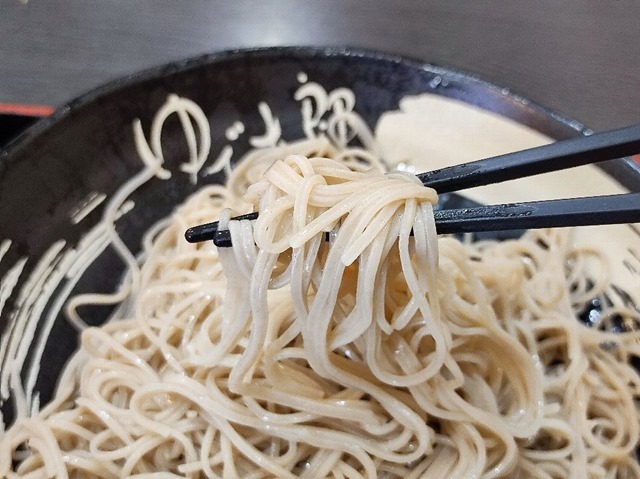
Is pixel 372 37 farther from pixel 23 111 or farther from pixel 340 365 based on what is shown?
pixel 340 365

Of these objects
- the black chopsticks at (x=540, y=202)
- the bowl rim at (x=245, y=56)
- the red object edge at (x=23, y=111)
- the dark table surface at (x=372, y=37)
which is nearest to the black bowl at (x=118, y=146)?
the bowl rim at (x=245, y=56)

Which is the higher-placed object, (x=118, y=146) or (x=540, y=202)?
(x=118, y=146)

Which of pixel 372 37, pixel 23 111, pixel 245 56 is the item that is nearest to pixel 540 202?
pixel 245 56

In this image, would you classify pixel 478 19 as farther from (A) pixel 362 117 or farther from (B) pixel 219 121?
(B) pixel 219 121

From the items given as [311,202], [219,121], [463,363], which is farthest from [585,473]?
[219,121]

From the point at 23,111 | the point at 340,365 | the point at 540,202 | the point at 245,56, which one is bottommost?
the point at 340,365

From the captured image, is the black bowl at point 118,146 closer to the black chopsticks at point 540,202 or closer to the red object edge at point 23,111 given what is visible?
the red object edge at point 23,111

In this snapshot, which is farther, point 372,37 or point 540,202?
point 372,37
